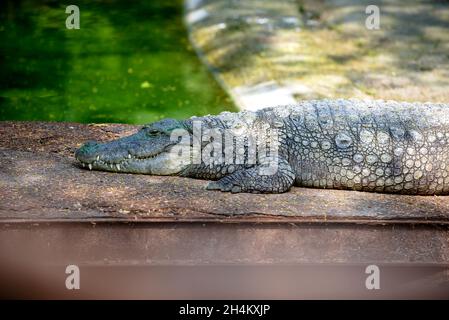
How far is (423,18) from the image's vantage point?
14273mm

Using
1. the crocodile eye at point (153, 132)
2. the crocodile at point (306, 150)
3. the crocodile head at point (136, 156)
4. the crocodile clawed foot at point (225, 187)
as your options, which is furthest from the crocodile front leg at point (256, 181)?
the crocodile eye at point (153, 132)

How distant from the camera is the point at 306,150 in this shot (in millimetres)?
6387

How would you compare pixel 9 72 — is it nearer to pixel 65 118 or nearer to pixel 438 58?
pixel 65 118

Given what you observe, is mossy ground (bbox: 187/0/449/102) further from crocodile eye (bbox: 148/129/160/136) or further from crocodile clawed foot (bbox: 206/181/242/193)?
crocodile clawed foot (bbox: 206/181/242/193)

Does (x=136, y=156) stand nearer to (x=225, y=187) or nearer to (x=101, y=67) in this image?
(x=225, y=187)

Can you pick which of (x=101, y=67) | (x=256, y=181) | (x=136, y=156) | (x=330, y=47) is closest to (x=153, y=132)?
(x=136, y=156)

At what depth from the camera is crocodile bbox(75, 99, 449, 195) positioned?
20.7 feet

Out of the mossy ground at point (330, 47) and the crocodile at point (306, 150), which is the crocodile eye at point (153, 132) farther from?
the mossy ground at point (330, 47)

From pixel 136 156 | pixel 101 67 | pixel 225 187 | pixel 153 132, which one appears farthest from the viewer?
pixel 101 67

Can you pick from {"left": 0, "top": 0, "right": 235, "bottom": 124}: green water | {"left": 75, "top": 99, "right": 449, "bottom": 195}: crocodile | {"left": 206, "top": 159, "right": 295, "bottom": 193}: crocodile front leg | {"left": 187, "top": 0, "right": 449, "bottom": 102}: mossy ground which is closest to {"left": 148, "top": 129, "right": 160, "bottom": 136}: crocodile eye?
{"left": 75, "top": 99, "right": 449, "bottom": 195}: crocodile

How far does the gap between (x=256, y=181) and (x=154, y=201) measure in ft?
2.88

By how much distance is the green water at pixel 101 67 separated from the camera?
1071cm
